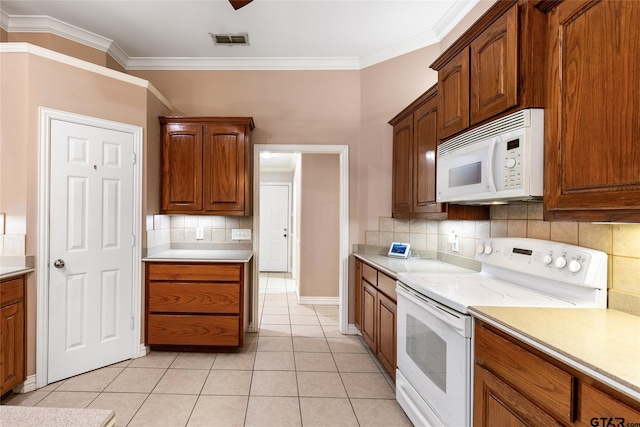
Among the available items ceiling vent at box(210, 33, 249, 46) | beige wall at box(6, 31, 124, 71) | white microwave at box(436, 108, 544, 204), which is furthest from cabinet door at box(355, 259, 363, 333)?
beige wall at box(6, 31, 124, 71)

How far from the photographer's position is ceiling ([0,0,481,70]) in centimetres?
254

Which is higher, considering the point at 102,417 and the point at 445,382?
the point at 102,417

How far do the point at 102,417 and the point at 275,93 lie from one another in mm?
3284

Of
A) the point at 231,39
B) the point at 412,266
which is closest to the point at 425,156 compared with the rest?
the point at 412,266

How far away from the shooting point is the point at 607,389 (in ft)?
2.65

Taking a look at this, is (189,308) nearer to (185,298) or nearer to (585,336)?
(185,298)

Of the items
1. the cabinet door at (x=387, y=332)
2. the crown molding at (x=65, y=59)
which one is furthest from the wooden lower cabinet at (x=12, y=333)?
the cabinet door at (x=387, y=332)

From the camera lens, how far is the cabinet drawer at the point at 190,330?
9.07ft

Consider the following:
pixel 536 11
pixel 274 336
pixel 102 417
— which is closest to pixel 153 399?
pixel 274 336

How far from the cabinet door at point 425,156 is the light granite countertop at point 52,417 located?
6.86ft

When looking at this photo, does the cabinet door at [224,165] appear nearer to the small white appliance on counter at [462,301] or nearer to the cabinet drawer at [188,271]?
the cabinet drawer at [188,271]

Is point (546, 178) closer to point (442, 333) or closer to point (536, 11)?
point (536, 11)

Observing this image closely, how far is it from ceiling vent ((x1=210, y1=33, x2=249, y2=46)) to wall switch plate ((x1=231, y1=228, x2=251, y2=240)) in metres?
1.90

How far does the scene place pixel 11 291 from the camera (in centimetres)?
207
